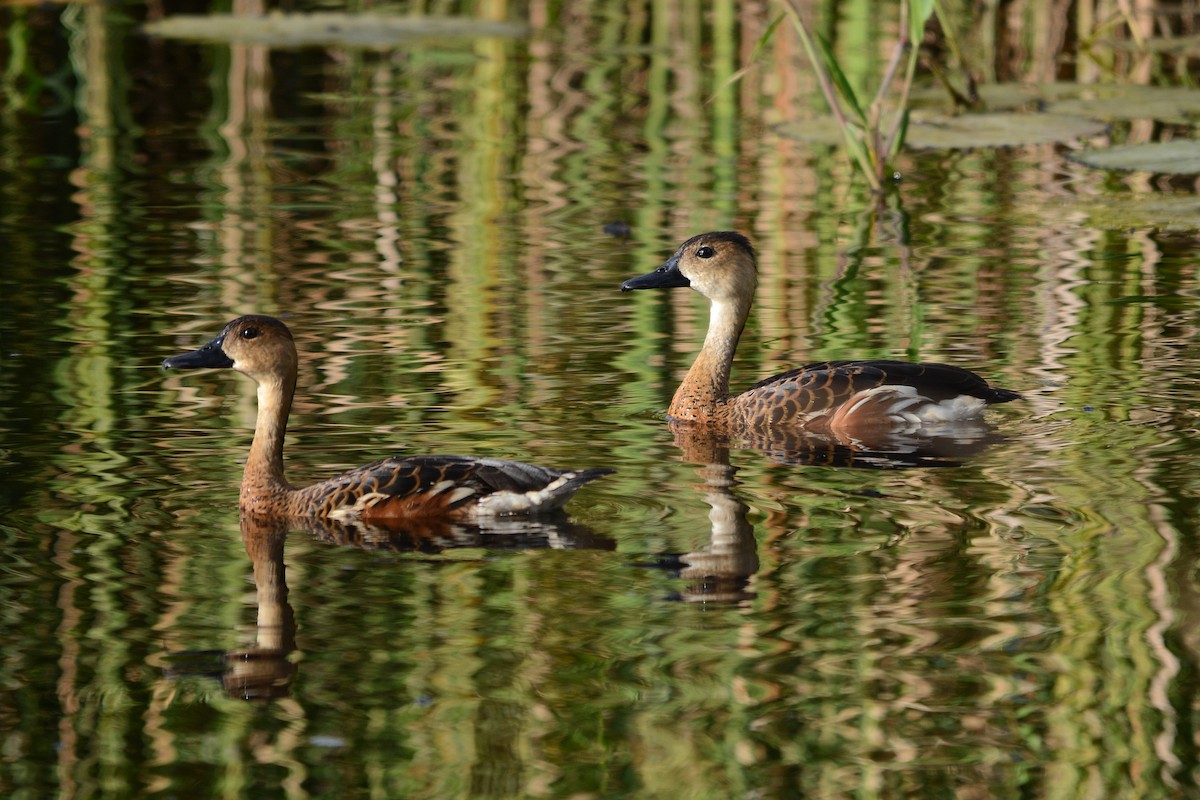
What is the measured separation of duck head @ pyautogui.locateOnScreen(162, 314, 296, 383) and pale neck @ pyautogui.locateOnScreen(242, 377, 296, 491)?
46 millimetres

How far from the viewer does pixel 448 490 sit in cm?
663

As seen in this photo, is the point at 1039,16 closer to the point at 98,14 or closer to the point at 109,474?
the point at 98,14

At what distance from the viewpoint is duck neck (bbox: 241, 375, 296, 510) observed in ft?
22.2

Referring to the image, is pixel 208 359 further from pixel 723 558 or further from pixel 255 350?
pixel 723 558

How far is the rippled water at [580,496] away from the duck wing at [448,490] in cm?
11

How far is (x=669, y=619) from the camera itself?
566 centimetres

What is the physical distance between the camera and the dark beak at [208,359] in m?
7.20

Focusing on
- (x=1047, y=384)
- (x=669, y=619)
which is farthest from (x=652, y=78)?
(x=669, y=619)

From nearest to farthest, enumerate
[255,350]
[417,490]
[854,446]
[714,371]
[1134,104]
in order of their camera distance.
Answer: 1. [417,490]
2. [255,350]
3. [854,446]
4. [714,371]
5. [1134,104]

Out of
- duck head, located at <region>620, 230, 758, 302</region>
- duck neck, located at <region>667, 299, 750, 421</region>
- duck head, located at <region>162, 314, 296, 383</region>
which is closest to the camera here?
duck head, located at <region>162, 314, 296, 383</region>

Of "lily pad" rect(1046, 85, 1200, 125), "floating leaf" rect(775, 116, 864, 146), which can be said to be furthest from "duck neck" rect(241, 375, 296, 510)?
"lily pad" rect(1046, 85, 1200, 125)

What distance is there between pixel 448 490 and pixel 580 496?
1.83 feet

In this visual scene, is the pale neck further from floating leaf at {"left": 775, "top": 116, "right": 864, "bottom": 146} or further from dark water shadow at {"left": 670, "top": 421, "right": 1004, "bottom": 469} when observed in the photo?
floating leaf at {"left": 775, "top": 116, "right": 864, "bottom": 146}

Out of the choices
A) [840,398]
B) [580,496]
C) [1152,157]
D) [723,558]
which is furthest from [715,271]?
[1152,157]
